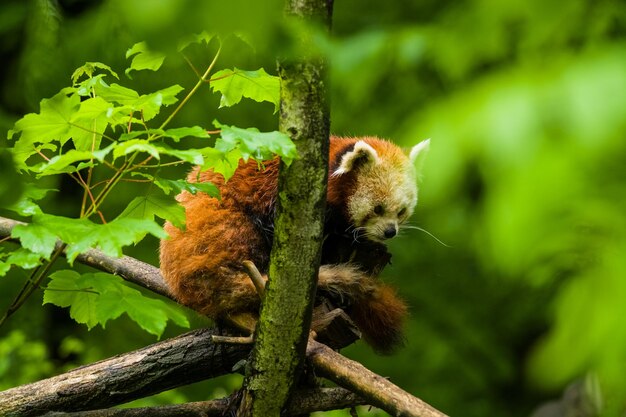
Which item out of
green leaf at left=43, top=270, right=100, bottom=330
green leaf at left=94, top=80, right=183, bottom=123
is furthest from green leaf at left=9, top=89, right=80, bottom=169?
green leaf at left=43, top=270, right=100, bottom=330

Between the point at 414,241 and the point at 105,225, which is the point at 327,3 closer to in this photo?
the point at 105,225

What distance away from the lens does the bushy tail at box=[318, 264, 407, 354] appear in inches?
123

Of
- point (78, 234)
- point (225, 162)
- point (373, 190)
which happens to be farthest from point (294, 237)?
point (373, 190)

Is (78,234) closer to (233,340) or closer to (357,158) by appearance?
(233,340)

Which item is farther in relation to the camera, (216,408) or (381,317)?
(381,317)

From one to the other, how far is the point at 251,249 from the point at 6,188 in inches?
63.4

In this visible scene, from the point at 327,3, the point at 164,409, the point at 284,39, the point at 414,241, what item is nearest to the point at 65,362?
the point at 414,241

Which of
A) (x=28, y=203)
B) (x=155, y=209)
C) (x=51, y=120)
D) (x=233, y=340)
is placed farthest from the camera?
(x=233, y=340)

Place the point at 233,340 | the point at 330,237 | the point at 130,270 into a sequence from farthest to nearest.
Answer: the point at 330,237, the point at 130,270, the point at 233,340

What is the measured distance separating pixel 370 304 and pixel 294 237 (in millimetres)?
1117

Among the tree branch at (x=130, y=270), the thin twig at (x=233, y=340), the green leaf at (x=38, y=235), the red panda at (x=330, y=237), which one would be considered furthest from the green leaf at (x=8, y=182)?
the tree branch at (x=130, y=270)

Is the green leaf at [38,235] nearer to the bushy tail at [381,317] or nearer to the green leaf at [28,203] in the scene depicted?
the green leaf at [28,203]

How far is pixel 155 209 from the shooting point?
227 centimetres

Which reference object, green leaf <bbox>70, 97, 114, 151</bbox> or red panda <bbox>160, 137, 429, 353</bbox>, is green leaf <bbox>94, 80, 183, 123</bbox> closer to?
green leaf <bbox>70, 97, 114, 151</bbox>
